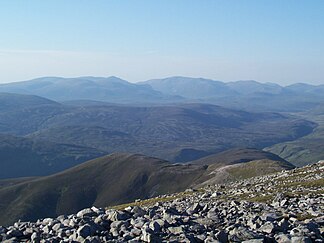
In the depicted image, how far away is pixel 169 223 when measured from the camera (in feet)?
78.7

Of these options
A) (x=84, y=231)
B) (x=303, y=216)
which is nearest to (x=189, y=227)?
(x=84, y=231)

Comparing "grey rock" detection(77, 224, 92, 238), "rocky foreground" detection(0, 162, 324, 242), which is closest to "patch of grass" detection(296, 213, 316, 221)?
"rocky foreground" detection(0, 162, 324, 242)

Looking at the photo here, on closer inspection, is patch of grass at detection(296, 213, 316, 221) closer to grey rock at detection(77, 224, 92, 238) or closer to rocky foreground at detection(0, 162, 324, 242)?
rocky foreground at detection(0, 162, 324, 242)

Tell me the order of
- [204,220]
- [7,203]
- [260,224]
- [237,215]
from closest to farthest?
[260,224] < [204,220] < [237,215] < [7,203]

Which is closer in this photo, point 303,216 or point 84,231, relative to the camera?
point 84,231

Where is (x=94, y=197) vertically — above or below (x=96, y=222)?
below

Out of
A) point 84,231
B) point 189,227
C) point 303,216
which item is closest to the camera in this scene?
point 189,227

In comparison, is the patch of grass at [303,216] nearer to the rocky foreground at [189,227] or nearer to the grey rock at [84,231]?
the rocky foreground at [189,227]

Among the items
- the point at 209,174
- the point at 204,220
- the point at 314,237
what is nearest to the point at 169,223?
the point at 204,220

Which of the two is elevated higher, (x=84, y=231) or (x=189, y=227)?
(x=189, y=227)

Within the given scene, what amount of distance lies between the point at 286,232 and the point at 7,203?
185624 millimetres

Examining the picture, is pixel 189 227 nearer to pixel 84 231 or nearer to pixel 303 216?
pixel 84 231

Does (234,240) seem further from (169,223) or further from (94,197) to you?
(94,197)

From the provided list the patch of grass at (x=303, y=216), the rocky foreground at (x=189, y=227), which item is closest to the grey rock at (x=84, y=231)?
the rocky foreground at (x=189, y=227)
